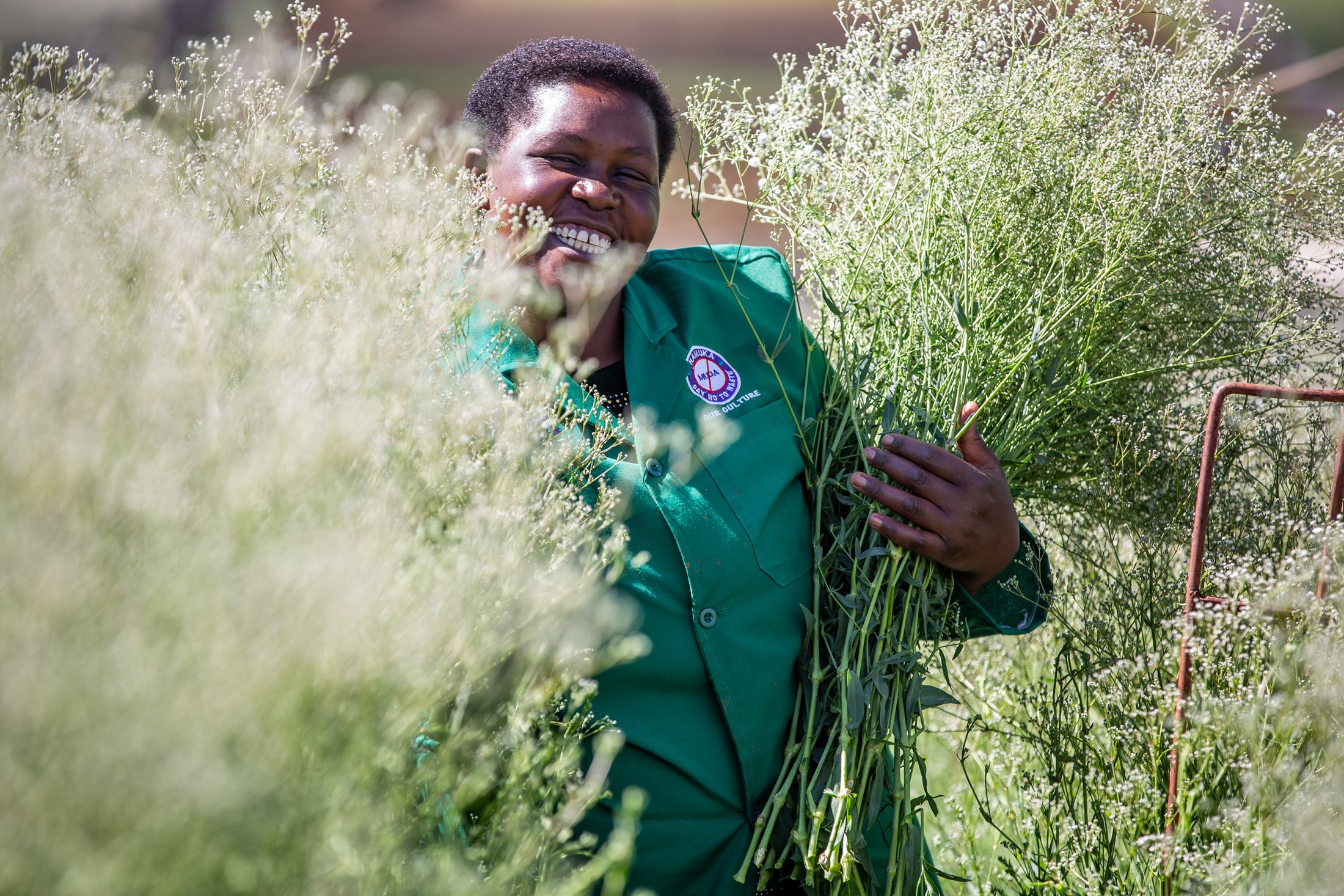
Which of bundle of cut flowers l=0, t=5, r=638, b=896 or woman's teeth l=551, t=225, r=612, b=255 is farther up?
woman's teeth l=551, t=225, r=612, b=255

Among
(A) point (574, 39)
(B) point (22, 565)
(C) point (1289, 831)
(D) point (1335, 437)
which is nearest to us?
(B) point (22, 565)

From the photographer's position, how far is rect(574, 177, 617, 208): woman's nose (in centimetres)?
147

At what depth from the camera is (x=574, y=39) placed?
69.9 inches

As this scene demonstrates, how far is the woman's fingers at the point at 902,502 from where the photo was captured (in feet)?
4.66

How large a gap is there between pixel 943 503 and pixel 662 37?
2.93 metres

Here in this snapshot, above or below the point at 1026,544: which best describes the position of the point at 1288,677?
below

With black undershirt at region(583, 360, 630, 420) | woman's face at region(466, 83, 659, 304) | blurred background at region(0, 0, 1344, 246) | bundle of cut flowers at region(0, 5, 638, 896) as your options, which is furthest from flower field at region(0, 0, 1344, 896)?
blurred background at region(0, 0, 1344, 246)

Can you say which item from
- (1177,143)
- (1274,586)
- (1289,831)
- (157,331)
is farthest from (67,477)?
(1177,143)

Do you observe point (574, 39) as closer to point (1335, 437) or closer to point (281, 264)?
point (281, 264)

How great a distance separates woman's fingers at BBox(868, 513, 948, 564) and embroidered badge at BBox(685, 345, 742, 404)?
31 cm

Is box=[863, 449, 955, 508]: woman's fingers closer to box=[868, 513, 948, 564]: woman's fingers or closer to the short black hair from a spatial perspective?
box=[868, 513, 948, 564]: woman's fingers

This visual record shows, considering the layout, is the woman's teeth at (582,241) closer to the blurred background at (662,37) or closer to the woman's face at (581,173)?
the woman's face at (581,173)

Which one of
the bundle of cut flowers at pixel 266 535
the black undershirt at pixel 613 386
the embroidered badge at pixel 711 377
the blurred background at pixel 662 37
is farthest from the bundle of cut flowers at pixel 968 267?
the blurred background at pixel 662 37

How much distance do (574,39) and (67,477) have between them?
1.51 meters
